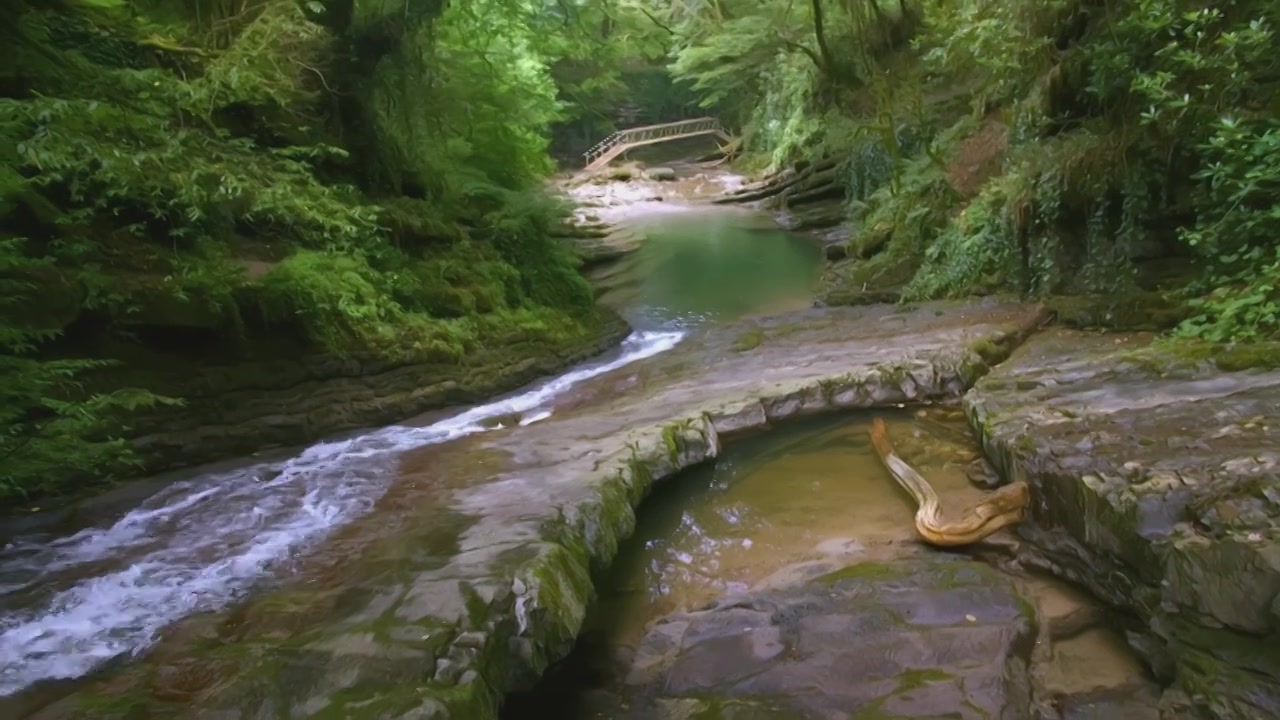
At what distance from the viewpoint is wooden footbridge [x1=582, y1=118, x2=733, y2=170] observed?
36000 mm

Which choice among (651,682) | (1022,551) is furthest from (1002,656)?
(651,682)

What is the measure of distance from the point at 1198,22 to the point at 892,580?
626cm

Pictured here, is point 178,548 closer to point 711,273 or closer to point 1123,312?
point 1123,312

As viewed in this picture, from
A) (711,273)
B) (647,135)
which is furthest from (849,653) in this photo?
(647,135)

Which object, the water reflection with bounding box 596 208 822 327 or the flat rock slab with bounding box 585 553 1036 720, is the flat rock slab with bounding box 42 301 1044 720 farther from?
the water reflection with bounding box 596 208 822 327

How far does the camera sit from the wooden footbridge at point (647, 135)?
36.0 meters

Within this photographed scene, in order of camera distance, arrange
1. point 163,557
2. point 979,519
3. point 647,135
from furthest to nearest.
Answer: point 647,135, point 979,519, point 163,557

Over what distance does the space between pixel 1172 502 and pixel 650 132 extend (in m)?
37.1

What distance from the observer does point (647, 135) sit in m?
38.2

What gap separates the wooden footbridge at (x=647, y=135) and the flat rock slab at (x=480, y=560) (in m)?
30.0

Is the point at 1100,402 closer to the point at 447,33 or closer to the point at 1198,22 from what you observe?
the point at 1198,22

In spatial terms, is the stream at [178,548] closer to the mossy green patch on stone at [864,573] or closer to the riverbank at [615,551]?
the riverbank at [615,551]

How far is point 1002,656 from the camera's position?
355 cm

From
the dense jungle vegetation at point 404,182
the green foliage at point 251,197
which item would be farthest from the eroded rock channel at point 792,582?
the green foliage at point 251,197
